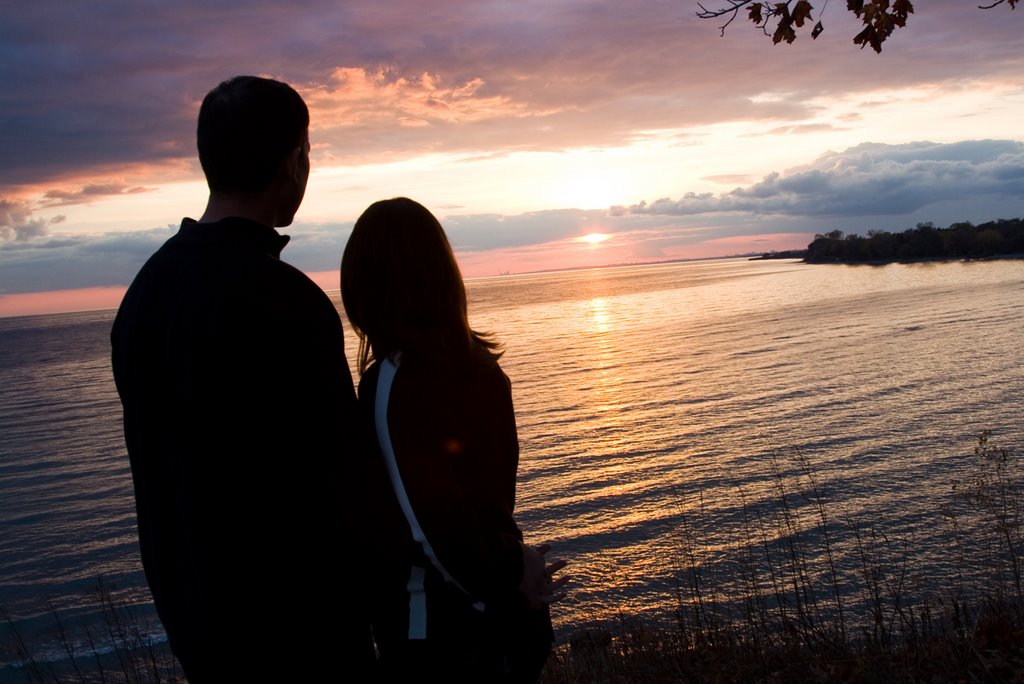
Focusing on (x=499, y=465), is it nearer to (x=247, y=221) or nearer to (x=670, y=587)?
(x=247, y=221)

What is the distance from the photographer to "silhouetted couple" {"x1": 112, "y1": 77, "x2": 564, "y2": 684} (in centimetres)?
195

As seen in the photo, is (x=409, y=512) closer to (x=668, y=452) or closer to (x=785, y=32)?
(x=785, y=32)

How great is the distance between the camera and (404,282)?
8.40 ft

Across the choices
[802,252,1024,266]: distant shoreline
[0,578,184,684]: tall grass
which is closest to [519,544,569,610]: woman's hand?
[0,578,184,684]: tall grass

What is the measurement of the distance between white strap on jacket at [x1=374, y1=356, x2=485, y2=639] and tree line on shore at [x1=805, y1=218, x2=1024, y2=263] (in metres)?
145

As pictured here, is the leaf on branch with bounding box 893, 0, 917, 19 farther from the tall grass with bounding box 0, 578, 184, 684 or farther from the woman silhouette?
the tall grass with bounding box 0, 578, 184, 684

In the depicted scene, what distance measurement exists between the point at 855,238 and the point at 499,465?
595 ft

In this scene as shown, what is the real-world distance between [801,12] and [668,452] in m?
13.2

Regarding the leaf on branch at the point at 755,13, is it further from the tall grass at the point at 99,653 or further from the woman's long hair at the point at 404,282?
the tall grass at the point at 99,653

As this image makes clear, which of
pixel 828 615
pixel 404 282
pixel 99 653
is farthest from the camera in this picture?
pixel 99 653

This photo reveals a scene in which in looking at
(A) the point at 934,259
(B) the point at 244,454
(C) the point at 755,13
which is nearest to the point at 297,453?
(B) the point at 244,454

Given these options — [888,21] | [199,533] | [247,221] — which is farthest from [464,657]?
[888,21]

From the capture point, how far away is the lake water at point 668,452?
37.3ft

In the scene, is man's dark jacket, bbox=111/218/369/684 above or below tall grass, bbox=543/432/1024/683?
above
